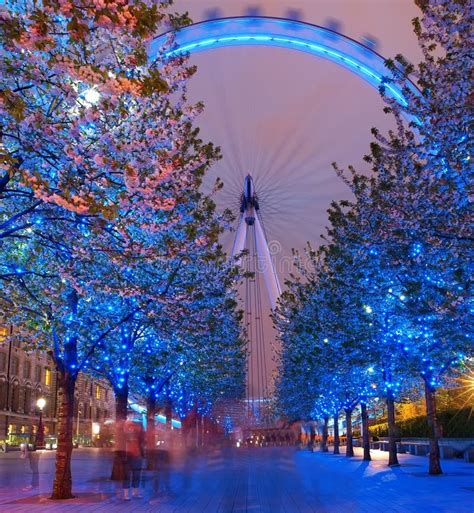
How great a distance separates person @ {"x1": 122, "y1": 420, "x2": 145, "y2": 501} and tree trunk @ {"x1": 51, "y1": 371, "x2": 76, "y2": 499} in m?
1.75

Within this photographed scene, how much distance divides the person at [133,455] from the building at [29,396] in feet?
156

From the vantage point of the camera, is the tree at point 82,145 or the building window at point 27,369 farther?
the building window at point 27,369

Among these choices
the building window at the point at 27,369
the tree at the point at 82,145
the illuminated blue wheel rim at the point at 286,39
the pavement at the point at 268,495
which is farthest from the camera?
the building window at the point at 27,369

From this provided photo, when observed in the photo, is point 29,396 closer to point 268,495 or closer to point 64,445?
point 64,445

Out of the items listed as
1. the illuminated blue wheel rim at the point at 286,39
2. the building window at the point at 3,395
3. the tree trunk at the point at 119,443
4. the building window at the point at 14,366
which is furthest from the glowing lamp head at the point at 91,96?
the building window at the point at 14,366

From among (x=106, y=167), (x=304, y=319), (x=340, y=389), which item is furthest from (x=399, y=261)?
(x=340, y=389)

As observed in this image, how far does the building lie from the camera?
72562mm

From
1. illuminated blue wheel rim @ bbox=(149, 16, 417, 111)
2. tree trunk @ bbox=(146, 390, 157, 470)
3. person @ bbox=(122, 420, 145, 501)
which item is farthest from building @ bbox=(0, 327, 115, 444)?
person @ bbox=(122, 420, 145, 501)

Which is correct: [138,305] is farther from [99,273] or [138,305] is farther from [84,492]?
[84,492]

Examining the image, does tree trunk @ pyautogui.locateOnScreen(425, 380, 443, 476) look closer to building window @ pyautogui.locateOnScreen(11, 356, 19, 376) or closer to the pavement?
the pavement

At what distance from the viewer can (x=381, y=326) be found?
22.8m

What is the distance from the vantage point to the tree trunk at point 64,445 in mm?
17469

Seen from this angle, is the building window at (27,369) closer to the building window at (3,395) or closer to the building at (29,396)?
the building at (29,396)

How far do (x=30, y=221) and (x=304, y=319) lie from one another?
2506 centimetres
